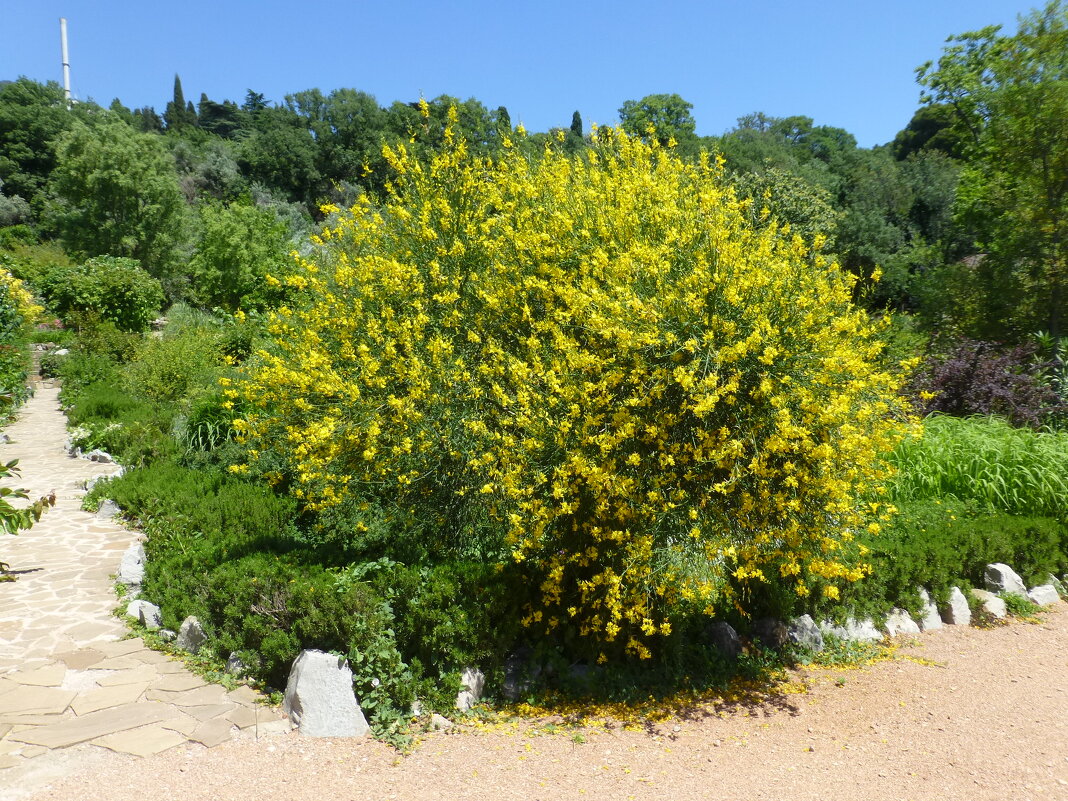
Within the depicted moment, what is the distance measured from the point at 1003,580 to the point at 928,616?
879 millimetres

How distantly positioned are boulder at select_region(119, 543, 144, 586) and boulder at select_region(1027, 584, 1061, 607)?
6746mm

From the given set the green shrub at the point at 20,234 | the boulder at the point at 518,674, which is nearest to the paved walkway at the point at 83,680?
the boulder at the point at 518,674

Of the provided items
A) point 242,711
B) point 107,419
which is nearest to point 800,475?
point 242,711

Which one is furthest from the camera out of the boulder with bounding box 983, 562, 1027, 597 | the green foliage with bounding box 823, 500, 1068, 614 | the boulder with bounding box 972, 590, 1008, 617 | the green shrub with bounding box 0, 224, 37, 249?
the green shrub with bounding box 0, 224, 37, 249

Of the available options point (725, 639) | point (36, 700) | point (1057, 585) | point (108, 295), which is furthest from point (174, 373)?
point (1057, 585)

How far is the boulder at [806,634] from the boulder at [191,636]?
366cm

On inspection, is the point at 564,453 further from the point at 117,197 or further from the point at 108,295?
the point at 117,197

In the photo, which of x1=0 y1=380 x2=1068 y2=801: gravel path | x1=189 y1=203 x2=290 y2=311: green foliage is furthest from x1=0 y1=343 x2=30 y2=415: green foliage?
x1=0 y1=380 x2=1068 y2=801: gravel path

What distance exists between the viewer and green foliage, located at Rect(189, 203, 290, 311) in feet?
61.6

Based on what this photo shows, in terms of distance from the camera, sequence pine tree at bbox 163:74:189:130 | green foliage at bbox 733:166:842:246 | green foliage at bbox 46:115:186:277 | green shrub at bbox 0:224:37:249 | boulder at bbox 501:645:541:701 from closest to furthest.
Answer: boulder at bbox 501:645:541:701 → green foliage at bbox 733:166:842:246 → green foliage at bbox 46:115:186:277 → green shrub at bbox 0:224:37:249 → pine tree at bbox 163:74:189:130

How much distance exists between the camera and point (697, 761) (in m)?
3.22

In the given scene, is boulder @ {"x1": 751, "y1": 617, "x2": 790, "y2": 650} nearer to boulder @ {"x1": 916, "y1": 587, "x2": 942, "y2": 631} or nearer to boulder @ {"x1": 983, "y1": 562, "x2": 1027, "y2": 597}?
boulder @ {"x1": 916, "y1": 587, "x2": 942, "y2": 631}

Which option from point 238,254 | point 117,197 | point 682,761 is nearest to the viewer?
point 682,761

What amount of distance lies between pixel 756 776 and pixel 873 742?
743 mm
